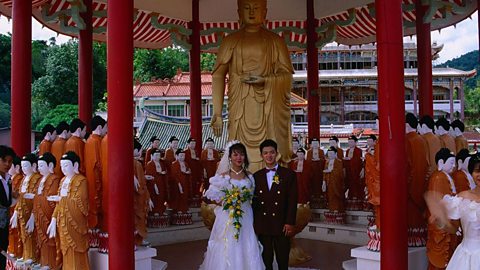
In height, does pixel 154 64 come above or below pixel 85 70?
above

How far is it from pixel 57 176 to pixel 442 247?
405 centimetres

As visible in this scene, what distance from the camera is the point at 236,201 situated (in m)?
5.02

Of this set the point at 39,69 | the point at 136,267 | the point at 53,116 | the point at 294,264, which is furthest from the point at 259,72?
the point at 39,69

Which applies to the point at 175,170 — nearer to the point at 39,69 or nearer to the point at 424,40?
the point at 424,40

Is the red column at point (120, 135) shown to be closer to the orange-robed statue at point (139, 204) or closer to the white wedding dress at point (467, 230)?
the orange-robed statue at point (139, 204)

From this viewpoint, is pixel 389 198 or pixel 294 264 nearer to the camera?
pixel 389 198

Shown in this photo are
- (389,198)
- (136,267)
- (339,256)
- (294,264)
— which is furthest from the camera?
(339,256)

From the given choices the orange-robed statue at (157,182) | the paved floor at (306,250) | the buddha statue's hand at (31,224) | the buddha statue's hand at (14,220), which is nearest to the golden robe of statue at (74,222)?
the buddha statue's hand at (31,224)

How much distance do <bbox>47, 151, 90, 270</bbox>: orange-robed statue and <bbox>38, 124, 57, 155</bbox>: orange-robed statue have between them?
4.84 feet

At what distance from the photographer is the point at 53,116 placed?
3109 cm

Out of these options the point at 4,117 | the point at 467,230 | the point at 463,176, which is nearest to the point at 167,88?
the point at 4,117

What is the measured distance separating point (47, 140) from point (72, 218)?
1957mm

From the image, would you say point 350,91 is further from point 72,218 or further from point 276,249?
point 72,218

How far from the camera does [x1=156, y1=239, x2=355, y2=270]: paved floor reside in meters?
6.86
